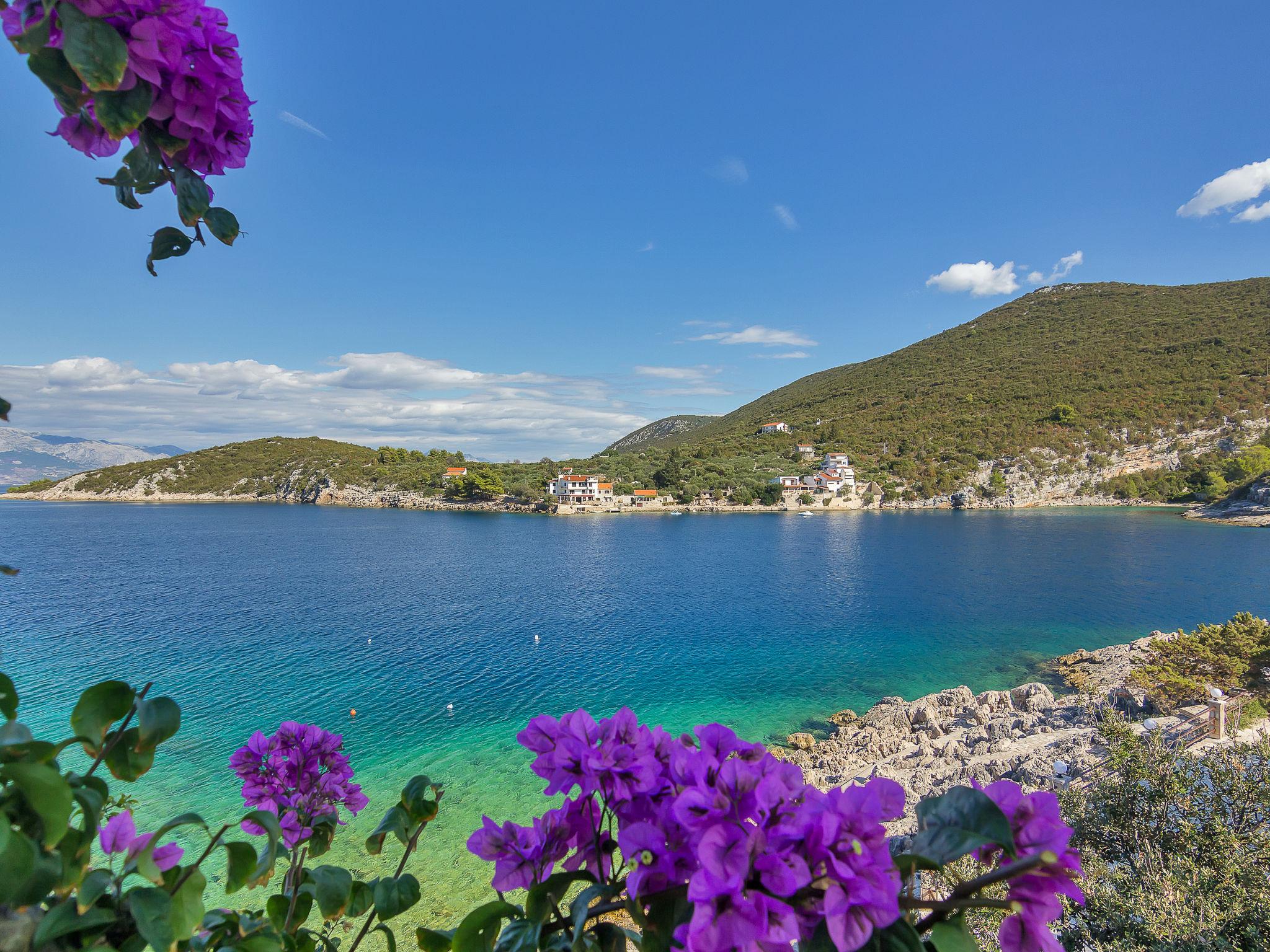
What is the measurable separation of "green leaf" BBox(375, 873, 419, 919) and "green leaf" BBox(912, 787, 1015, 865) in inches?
40.9

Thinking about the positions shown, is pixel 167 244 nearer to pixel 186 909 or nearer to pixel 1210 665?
pixel 186 909

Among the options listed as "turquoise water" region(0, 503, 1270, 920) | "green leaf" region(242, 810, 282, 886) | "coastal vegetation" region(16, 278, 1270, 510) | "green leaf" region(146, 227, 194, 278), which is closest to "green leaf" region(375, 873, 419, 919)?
"green leaf" region(242, 810, 282, 886)

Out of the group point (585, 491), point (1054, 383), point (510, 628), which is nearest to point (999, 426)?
point (1054, 383)

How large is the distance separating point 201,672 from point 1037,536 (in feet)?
221

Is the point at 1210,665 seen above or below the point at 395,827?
below

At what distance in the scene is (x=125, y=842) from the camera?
49.1 inches

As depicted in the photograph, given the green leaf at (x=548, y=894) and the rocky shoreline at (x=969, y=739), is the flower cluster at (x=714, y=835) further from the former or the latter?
the rocky shoreline at (x=969, y=739)

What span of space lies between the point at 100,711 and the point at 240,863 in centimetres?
44

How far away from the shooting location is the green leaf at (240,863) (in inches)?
42.6

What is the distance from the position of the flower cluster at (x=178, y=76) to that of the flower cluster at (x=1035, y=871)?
4.90 feet

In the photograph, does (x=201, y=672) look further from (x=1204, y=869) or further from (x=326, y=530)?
(x=326, y=530)

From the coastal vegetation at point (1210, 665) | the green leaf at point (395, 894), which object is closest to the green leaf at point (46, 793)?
the green leaf at point (395, 894)

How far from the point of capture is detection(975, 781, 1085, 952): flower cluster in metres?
0.74

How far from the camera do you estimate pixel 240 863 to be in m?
1.10
